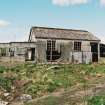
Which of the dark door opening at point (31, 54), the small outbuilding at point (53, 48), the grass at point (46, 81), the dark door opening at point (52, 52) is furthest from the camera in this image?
the dark door opening at point (31, 54)

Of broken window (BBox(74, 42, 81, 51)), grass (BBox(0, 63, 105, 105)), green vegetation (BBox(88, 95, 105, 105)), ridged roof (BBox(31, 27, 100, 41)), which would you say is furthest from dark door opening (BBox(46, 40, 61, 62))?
green vegetation (BBox(88, 95, 105, 105))

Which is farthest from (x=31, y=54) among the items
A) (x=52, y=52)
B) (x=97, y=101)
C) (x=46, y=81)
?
(x=97, y=101)

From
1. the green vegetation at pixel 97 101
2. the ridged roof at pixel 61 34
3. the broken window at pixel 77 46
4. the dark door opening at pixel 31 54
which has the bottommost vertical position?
the green vegetation at pixel 97 101

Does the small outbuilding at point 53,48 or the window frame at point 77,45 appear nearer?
the small outbuilding at point 53,48

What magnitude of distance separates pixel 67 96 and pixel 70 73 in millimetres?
7568

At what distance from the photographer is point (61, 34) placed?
35.2m

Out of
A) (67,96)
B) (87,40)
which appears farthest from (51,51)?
(67,96)

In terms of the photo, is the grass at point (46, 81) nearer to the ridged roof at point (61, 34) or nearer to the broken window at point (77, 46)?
the ridged roof at point (61, 34)

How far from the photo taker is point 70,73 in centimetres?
2247

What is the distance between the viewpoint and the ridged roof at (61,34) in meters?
33.7

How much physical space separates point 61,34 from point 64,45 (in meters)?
1.45

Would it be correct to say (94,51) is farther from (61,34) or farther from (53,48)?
(53,48)

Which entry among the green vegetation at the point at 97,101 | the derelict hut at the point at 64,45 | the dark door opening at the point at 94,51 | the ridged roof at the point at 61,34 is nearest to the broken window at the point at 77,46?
the derelict hut at the point at 64,45

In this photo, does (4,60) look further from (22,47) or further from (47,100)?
(47,100)
